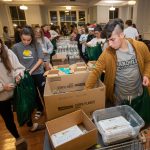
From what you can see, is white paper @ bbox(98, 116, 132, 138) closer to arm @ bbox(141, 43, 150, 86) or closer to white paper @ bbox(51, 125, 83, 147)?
white paper @ bbox(51, 125, 83, 147)

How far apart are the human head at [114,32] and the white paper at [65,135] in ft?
2.42

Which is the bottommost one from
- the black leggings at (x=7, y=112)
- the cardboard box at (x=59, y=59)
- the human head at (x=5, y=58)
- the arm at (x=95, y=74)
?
the black leggings at (x=7, y=112)

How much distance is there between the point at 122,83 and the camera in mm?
1440

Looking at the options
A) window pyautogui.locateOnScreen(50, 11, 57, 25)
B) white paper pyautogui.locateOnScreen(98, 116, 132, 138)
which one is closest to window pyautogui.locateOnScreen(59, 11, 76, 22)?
window pyautogui.locateOnScreen(50, 11, 57, 25)

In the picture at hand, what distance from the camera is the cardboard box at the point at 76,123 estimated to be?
79 centimetres

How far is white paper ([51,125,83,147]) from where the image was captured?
33.3 inches

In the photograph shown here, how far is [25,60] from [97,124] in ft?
4.65

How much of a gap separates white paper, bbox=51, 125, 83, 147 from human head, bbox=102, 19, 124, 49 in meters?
0.74

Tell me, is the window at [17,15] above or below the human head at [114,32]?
above

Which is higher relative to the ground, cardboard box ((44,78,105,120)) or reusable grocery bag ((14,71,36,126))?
cardboard box ((44,78,105,120))

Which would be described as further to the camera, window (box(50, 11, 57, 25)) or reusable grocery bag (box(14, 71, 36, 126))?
window (box(50, 11, 57, 25))

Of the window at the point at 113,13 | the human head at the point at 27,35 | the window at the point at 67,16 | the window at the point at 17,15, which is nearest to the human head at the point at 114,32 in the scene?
the human head at the point at 27,35

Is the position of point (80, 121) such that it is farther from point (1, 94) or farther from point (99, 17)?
point (99, 17)

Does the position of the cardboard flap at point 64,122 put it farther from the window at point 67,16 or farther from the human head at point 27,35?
the window at point 67,16
